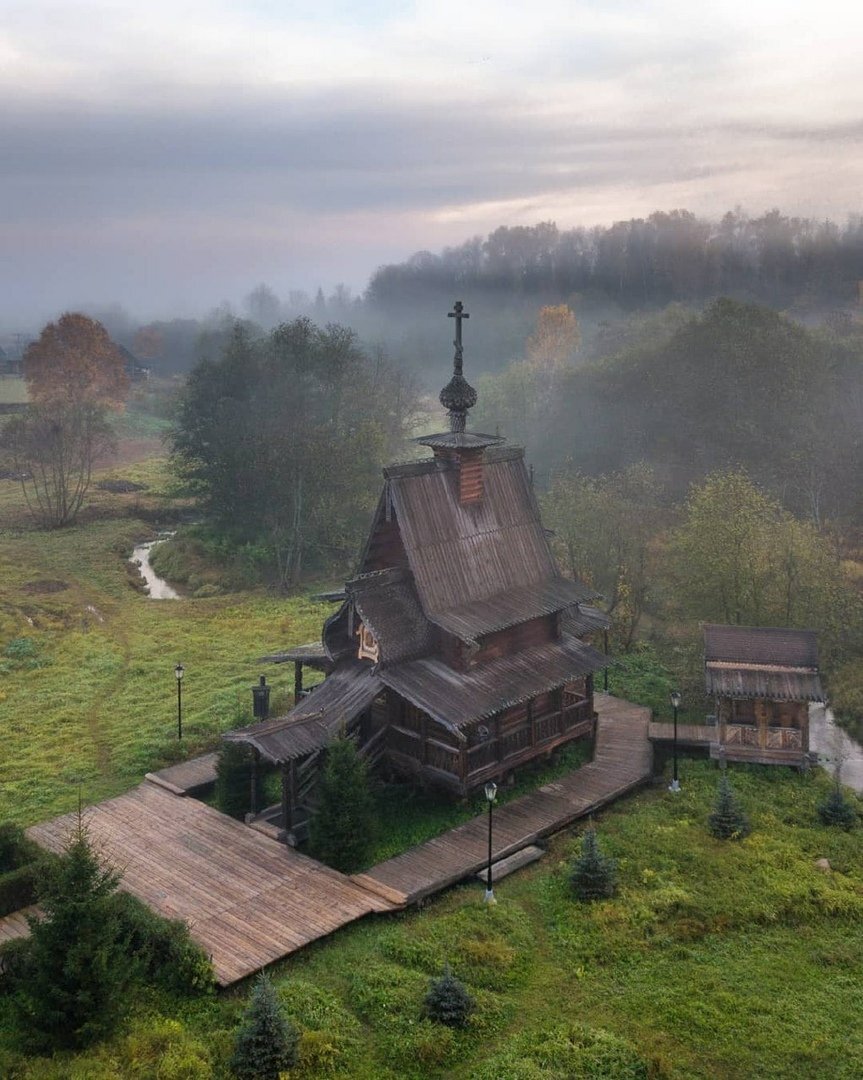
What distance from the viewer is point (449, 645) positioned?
90.3ft

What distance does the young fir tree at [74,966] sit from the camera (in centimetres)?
1645

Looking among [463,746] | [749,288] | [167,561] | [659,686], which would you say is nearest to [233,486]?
[167,561]

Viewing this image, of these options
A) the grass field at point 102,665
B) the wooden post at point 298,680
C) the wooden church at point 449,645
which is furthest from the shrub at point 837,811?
the grass field at point 102,665

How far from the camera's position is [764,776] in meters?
29.3

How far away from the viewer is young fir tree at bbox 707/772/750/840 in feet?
82.6

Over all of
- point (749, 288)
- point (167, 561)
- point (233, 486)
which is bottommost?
point (167, 561)

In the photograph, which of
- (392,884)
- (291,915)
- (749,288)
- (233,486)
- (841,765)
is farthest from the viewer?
(749,288)

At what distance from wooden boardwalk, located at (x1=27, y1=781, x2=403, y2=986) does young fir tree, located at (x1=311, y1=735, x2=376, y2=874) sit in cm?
51

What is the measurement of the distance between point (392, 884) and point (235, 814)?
19.8 ft

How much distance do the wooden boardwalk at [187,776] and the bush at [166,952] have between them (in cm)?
833

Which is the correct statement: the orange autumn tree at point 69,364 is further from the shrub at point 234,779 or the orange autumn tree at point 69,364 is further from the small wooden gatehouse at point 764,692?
the small wooden gatehouse at point 764,692

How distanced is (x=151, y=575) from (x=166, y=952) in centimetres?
4211

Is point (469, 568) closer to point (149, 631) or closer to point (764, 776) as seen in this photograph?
point (764, 776)

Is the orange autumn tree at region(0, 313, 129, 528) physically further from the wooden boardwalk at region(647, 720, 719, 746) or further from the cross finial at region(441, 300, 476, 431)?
the wooden boardwalk at region(647, 720, 719, 746)
